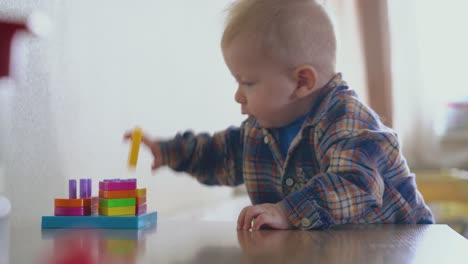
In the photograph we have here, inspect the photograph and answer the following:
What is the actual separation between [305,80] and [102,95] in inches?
13.0

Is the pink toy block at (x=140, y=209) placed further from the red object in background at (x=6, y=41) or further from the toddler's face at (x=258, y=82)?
the red object in background at (x=6, y=41)

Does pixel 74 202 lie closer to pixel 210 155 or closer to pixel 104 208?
pixel 104 208

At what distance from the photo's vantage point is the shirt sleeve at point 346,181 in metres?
0.74

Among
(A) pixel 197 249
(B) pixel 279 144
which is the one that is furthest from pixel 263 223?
(B) pixel 279 144

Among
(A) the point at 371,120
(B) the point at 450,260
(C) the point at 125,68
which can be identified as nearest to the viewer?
(B) the point at 450,260

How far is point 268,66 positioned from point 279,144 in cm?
13

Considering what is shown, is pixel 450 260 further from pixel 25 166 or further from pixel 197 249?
pixel 25 166

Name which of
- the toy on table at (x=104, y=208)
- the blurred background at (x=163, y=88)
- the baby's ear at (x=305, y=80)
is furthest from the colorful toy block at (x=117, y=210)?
the baby's ear at (x=305, y=80)

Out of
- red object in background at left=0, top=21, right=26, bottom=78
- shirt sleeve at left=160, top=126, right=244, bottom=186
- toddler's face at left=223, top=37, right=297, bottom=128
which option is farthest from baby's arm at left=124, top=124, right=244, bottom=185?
red object in background at left=0, top=21, right=26, bottom=78

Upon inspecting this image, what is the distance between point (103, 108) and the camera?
3.37 ft

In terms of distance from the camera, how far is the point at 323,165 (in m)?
0.84

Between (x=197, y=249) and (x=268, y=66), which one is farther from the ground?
(x=268, y=66)

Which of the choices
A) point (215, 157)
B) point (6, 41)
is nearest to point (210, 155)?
point (215, 157)

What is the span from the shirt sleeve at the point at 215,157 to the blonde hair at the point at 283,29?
17 centimetres
